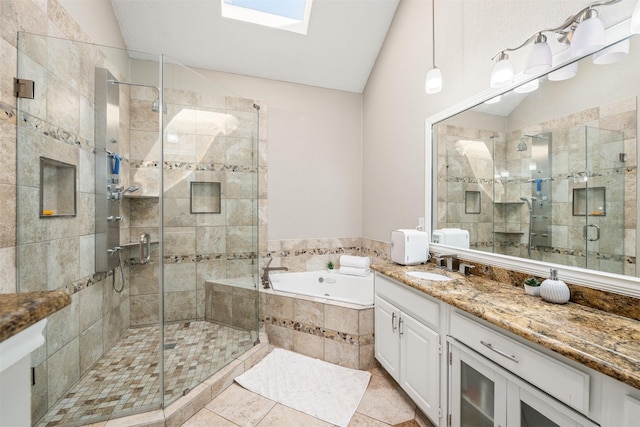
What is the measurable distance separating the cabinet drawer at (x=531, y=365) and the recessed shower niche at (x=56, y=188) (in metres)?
2.32

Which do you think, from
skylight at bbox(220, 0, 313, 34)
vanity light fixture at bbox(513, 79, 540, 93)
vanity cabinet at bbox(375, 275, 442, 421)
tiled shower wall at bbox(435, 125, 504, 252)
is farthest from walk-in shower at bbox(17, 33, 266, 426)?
vanity light fixture at bbox(513, 79, 540, 93)

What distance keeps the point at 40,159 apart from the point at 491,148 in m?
2.67

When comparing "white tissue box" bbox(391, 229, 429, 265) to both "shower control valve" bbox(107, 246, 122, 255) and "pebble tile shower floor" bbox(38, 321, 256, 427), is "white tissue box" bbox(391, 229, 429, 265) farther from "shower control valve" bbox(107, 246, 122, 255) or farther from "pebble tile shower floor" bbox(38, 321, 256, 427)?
"shower control valve" bbox(107, 246, 122, 255)

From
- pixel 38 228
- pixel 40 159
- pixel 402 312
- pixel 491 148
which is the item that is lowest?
pixel 402 312

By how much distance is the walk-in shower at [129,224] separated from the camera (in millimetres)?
1552

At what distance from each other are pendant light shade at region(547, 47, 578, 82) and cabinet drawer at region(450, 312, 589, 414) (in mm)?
1263

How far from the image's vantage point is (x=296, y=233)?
3203mm

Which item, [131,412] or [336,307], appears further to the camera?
[336,307]

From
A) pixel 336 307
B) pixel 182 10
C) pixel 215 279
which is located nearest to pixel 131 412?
pixel 215 279

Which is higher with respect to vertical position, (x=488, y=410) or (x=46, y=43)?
(x=46, y=43)

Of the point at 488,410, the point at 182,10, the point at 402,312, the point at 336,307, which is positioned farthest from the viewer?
the point at 182,10

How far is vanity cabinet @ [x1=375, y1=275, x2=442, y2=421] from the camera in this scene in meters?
1.50

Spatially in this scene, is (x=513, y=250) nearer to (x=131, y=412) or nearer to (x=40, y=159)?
(x=131, y=412)

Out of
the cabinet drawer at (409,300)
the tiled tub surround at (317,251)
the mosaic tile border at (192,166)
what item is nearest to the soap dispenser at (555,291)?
the cabinet drawer at (409,300)
